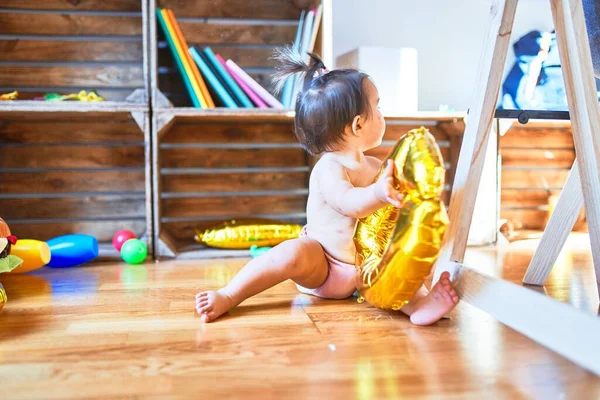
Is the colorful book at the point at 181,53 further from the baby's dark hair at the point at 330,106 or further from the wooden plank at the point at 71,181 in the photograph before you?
the baby's dark hair at the point at 330,106

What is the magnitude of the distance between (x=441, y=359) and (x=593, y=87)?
A: 19.4 inches

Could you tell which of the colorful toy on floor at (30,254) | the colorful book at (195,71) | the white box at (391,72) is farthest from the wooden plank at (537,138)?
the colorful toy on floor at (30,254)

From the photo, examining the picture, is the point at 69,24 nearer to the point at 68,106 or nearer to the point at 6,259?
the point at 68,106

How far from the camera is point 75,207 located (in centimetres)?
211

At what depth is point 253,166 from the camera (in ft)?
7.27

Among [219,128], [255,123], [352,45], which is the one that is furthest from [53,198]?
[352,45]

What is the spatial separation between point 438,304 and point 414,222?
197 mm

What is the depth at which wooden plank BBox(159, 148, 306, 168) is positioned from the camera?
215 centimetres

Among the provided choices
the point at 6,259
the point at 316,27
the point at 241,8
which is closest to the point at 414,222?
the point at 6,259

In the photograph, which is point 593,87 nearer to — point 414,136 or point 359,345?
point 414,136

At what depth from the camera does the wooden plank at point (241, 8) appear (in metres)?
2.10

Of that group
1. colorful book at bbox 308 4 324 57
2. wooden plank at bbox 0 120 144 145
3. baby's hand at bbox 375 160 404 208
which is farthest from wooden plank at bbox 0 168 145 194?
baby's hand at bbox 375 160 404 208

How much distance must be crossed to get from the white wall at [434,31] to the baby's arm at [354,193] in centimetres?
118

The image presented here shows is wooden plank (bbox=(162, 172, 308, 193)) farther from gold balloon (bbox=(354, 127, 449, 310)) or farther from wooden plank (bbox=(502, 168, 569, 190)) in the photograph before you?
gold balloon (bbox=(354, 127, 449, 310))
